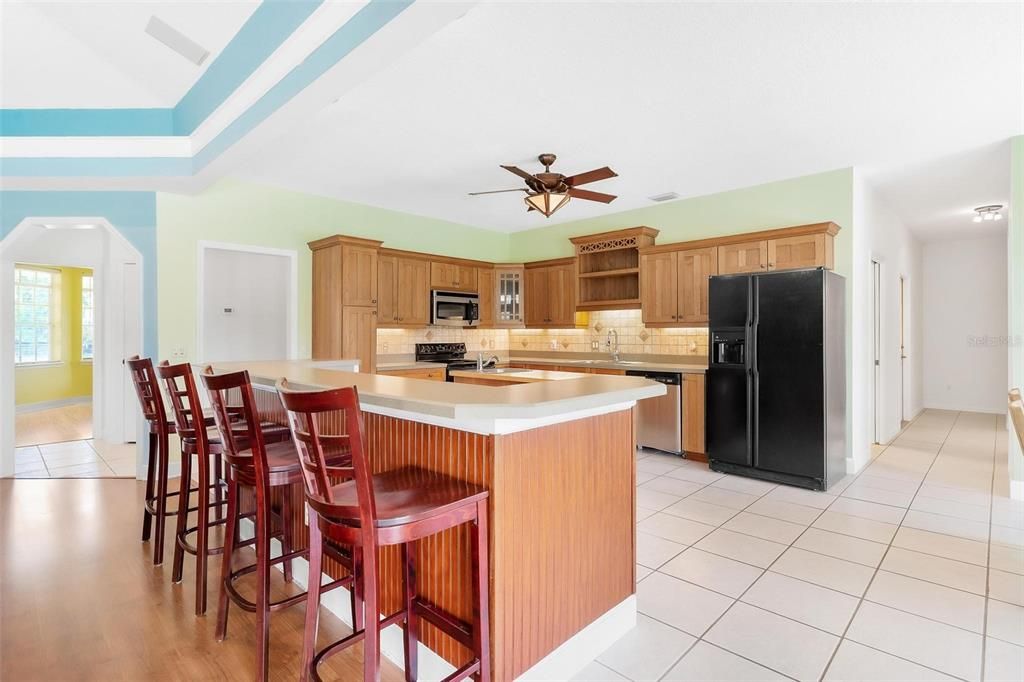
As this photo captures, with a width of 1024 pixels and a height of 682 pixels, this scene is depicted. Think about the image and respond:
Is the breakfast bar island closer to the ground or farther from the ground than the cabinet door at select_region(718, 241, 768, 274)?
closer to the ground

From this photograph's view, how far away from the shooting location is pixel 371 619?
4.74 feet

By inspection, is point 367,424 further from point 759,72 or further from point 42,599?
point 759,72

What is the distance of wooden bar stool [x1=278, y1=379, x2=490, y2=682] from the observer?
1.43 m

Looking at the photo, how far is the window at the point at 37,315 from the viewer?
7.70 meters

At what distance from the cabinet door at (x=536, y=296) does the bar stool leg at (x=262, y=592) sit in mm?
5314

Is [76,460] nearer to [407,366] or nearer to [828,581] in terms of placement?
[407,366]

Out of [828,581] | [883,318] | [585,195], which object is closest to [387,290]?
[585,195]

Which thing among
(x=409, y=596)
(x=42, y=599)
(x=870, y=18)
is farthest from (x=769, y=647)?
(x=42, y=599)

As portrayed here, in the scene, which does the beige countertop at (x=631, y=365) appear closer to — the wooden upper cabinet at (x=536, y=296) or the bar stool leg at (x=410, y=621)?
the wooden upper cabinet at (x=536, y=296)

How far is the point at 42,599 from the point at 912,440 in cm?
Result: 782

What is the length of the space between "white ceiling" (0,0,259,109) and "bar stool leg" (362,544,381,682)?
9.89 feet

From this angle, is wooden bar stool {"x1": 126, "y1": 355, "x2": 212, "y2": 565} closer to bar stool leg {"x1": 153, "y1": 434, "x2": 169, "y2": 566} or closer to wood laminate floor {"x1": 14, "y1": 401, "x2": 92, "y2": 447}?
bar stool leg {"x1": 153, "y1": 434, "x2": 169, "y2": 566}

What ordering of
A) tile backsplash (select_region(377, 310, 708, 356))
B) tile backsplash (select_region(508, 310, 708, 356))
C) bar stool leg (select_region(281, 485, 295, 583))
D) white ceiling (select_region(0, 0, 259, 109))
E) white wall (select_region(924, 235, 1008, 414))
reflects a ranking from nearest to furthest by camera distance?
1. bar stool leg (select_region(281, 485, 295, 583))
2. white ceiling (select_region(0, 0, 259, 109))
3. tile backsplash (select_region(508, 310, 708, 356))
4. tile backsplash (select_region(377, 310, 708, 356))
5. white wall (select_region(924, 235, 1008, 414))

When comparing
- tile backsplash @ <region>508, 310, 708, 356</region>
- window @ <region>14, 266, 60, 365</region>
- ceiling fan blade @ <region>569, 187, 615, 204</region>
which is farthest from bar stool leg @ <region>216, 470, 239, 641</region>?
window @ <region>14, 266, 60, 365</region>
